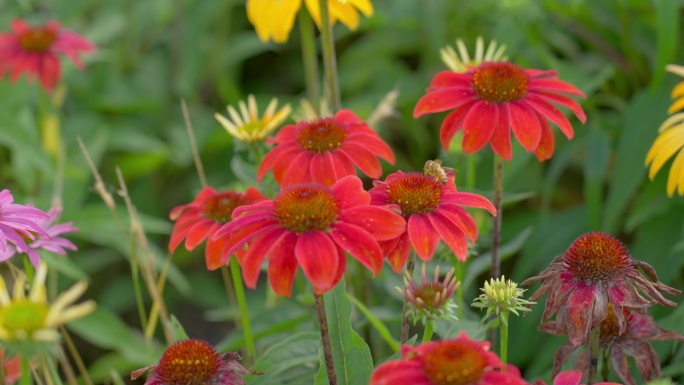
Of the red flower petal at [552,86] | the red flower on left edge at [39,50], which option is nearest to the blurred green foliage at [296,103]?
the red flower on left edge at [39,50]

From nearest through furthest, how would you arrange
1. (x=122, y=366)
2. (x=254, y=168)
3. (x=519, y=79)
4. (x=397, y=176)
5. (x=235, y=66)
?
(x=397, y=176) → (x=519, y=79) → (x=254, y=168) → (x=122, y=366) → (x=235, y=66)

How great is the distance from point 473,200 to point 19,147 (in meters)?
1.00

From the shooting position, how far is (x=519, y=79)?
105 cm

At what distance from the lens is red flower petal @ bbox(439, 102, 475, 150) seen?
1.03 meters

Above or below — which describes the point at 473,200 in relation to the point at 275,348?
above

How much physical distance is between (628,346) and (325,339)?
0.98 feet

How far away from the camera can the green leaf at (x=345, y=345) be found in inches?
35.3

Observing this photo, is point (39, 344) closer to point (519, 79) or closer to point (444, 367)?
point (444, 367)

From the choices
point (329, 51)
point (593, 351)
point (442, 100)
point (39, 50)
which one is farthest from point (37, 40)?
point (593, 351)

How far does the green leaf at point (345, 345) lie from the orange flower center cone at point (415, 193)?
93mm

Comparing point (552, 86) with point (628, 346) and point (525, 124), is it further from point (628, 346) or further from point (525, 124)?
point (628, 346)

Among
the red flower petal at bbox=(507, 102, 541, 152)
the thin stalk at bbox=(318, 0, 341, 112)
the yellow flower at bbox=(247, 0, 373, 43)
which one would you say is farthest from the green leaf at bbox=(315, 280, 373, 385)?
the yellow flower at bbox=(247, 0, 373, 43)

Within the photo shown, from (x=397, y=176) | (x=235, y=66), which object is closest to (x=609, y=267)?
(x=397, y=176)

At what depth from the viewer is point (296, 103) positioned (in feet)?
7.15
